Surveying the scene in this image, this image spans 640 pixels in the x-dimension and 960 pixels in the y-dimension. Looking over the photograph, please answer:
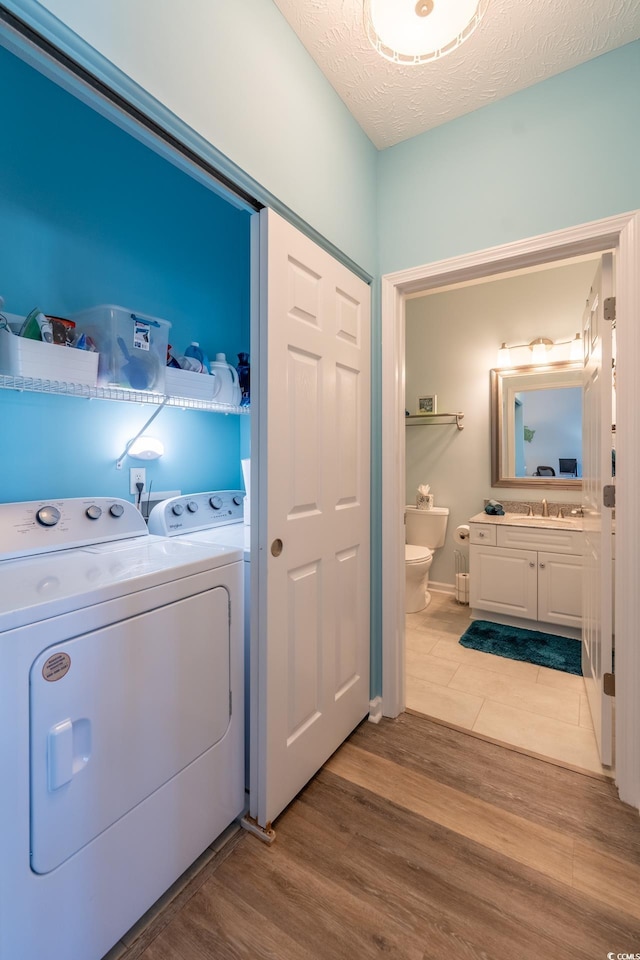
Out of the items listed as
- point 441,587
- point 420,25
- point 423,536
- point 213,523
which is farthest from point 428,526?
point 420,25

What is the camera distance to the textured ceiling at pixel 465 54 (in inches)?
54.4

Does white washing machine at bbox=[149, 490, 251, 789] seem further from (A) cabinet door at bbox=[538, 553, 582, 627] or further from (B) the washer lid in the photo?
(A) cabinet door at bbox=[538, 553, 582, 627]

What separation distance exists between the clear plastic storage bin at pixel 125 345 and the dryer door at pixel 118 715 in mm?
802

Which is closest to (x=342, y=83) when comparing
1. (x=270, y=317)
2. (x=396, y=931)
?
(x=270, y=317)

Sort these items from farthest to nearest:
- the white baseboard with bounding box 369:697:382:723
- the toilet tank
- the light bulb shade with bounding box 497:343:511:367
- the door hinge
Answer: the toilet tank < the light bulb shade with bounding box 497:343:511:367 < the white baseboard with bounding box 369:697:382:723 < the door hinge

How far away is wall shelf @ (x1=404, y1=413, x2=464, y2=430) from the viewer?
364cm

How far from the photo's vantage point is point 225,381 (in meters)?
1.85

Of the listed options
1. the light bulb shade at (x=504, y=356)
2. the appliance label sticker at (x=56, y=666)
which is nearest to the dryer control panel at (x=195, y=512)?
the appliance label sticker at (x=56, y=666)

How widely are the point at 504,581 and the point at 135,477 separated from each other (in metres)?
2.58

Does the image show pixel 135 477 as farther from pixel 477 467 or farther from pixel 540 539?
pixel 477 467

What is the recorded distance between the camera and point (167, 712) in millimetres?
1129

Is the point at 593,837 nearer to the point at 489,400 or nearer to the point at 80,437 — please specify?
the point at 80,437

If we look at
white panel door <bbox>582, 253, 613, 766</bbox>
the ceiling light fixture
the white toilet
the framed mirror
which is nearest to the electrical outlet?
the ceiling light fixture

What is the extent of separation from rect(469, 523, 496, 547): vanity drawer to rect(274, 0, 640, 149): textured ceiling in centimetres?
241
